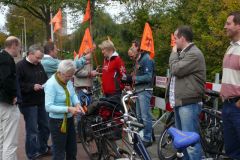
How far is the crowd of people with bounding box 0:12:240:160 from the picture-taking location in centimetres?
487

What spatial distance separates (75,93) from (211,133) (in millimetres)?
2021

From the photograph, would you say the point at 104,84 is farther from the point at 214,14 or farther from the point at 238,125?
the point at 214,14

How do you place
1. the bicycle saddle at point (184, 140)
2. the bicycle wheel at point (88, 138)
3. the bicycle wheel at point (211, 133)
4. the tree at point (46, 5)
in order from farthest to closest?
the tree at point (46, 5) → the bicycle wheel at point (88, 138) → the bicycle wheel at point (211, 133) → the bicycle saddle at point (184, 140)

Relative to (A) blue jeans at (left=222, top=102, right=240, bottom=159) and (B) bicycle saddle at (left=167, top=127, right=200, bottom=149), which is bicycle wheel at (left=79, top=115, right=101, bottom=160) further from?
(B) bicycle saddle at (left=167, top=127, right=200, bottom=149)

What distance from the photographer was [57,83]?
17.4 ft

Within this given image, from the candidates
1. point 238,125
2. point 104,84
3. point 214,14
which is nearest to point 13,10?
point 214,14

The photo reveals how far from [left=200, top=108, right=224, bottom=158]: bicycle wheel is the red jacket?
1.96 metres

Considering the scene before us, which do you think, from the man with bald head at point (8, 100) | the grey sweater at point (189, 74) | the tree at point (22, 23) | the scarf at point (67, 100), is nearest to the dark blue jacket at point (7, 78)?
the man with bald head at point (8, 100)

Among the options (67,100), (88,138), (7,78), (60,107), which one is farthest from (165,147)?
(7,78)

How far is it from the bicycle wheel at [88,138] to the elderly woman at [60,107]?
3.15 feet

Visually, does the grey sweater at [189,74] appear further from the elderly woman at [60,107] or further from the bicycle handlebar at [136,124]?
the elderly woman at [60,107]

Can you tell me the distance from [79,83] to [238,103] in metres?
4.73

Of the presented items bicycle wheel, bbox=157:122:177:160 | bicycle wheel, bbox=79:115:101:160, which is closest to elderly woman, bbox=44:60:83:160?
bicycle wheel, bbox=79:115:101:160

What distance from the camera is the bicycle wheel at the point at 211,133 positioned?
6.00 m
